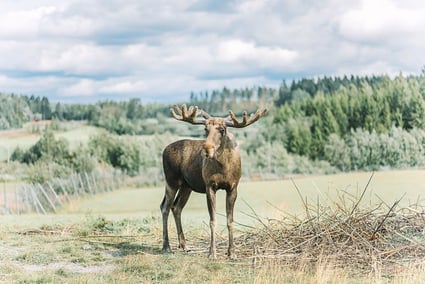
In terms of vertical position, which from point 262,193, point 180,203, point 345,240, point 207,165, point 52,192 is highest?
point 207,165

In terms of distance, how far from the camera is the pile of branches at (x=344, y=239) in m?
12.3

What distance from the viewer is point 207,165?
12.4 meters

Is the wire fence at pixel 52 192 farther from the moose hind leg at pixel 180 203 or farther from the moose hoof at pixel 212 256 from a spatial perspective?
the moose hoof at pixel 212 256

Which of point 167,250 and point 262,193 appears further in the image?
point 262,193

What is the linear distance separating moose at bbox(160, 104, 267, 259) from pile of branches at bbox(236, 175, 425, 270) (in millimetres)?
1110

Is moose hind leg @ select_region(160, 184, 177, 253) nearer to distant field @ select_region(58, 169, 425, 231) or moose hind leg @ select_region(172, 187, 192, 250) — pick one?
moose hind leg @ select_region(172, 187, 192, 250)

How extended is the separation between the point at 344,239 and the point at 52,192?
22.2 metres

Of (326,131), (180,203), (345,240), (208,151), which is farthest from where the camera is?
(326,131)

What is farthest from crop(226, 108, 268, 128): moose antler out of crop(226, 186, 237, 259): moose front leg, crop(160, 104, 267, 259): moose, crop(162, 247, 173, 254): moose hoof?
crop(162, 247, 173, 254): moose hoof

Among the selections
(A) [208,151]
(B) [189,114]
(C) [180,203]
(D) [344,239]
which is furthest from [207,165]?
(D) [344,239]

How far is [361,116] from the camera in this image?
47469 millimetres

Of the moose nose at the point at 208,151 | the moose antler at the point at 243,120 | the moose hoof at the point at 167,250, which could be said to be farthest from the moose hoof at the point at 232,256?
the moose antler at the point at 243,120

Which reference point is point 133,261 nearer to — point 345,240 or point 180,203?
point 180,203

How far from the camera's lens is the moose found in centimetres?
1196
